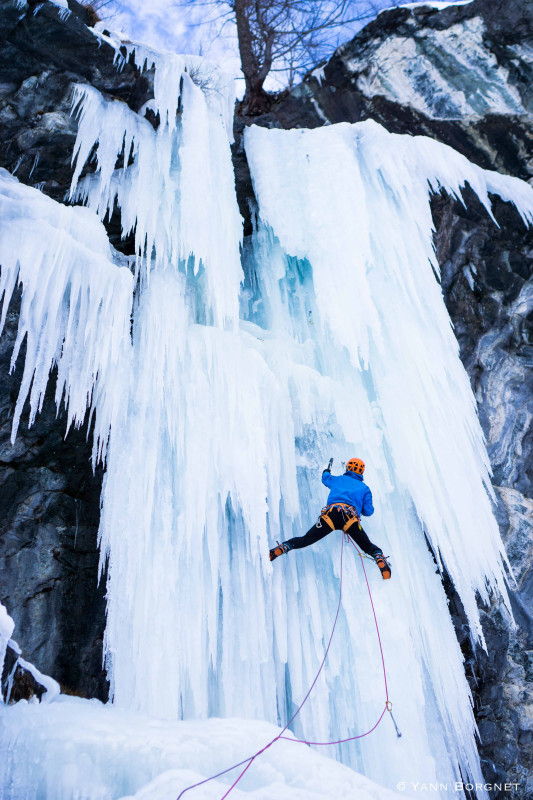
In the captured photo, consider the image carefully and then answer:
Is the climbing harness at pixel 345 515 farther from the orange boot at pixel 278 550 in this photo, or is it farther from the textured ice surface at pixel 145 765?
the textured ice surface at pixel 145 765

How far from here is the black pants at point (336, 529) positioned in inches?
165

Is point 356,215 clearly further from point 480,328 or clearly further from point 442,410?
point 480,328

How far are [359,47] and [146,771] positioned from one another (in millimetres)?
7384

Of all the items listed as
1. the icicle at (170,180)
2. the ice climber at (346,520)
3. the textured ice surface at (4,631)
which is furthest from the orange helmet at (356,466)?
the textured ice surface at (4,631)

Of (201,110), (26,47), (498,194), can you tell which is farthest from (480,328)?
(26,47)

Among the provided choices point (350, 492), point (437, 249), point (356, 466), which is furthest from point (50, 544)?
point (437, 249)

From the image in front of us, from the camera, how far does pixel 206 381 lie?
4.50 metres

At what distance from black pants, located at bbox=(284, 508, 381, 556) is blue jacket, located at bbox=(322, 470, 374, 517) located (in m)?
0.12

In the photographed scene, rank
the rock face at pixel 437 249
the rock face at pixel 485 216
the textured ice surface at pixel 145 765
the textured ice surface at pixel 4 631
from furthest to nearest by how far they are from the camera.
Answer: the rock face at pixel 485 216
the rock face at pixel 437 249
the textured ice surface at pixel 4 631
the textured ice surface at pixel 145 765

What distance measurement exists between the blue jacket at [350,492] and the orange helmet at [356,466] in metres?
0.08

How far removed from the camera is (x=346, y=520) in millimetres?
4188

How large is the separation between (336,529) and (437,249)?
405 cm

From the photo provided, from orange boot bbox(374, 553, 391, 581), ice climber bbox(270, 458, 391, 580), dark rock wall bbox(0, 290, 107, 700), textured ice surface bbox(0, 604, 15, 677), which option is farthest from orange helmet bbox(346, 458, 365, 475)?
textured ice surface bbox(0, 604, 15, 677)

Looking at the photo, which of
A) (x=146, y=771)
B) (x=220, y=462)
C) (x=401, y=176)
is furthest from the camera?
(x=401, y=176)
